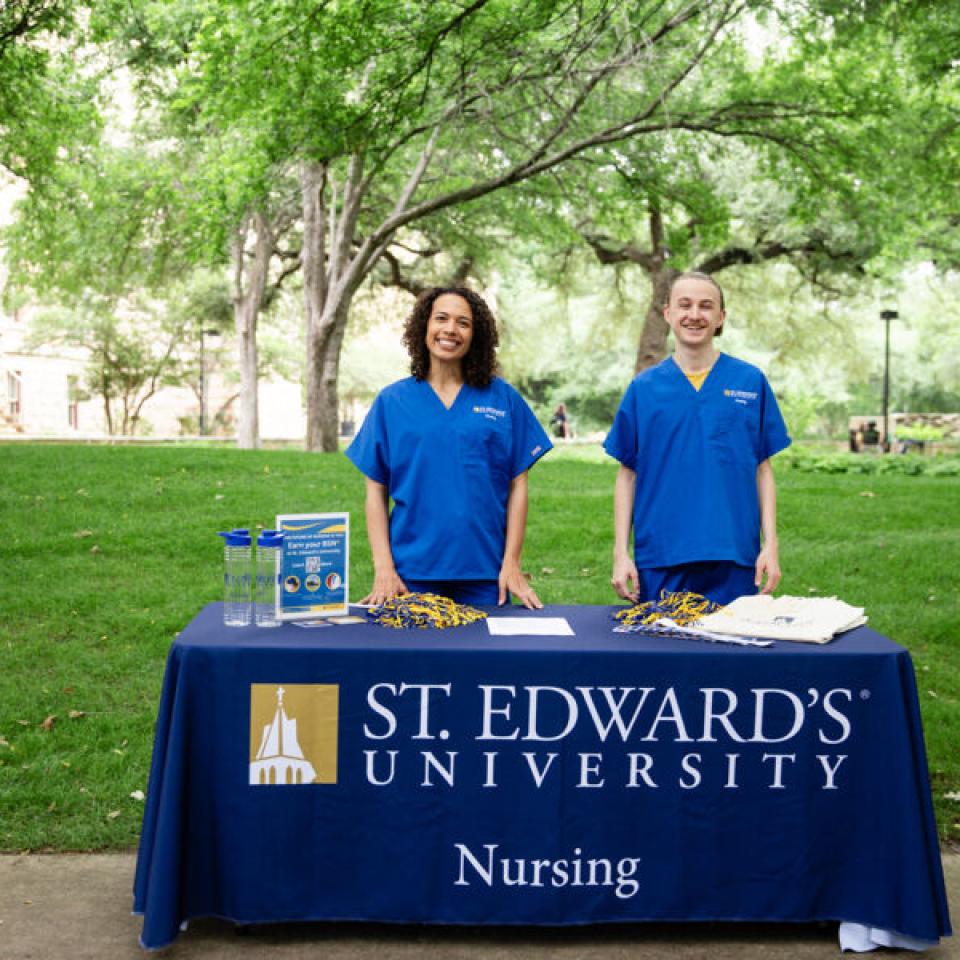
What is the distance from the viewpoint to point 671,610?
3.59 metres

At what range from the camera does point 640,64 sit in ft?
42.2

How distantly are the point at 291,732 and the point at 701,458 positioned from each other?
5.04 feet

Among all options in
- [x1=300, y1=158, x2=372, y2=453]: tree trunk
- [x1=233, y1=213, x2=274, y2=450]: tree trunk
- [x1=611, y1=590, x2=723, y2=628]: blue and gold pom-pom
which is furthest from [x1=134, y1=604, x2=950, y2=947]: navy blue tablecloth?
[x1=233, y1=213, x2=274, y2=450]: tree trunk

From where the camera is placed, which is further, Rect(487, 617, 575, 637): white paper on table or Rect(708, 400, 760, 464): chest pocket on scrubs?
Rect(708, 400, 760, 464): chest pocket on scrubs

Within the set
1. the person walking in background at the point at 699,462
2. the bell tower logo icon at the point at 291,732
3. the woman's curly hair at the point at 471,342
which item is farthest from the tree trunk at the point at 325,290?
the bell tower logo icon at the point at 291,732

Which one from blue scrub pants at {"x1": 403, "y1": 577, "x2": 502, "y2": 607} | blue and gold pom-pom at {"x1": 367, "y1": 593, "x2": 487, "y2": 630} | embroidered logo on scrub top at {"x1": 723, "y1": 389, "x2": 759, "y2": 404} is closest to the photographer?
blue and gold pom-pom at {"x1": 367, "y1": 593, "x2": 487, "y2": 630}

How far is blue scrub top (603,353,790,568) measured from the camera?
3.69 metres

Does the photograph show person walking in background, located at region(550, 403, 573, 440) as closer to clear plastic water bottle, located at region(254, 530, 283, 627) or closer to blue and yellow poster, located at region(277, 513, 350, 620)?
blue and yellow poster, located at region(277, 513, 350, 620)

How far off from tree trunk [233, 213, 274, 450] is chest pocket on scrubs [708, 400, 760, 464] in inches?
811

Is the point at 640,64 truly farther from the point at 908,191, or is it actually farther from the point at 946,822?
the point at 946,822

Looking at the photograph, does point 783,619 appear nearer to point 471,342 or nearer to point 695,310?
point 695,310

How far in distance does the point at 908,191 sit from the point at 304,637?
46.5 feet

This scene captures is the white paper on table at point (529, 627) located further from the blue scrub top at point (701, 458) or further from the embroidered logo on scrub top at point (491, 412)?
the embroidered logo on scrub top at point (491, 412)

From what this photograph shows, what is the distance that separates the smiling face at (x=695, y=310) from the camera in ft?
11.9
